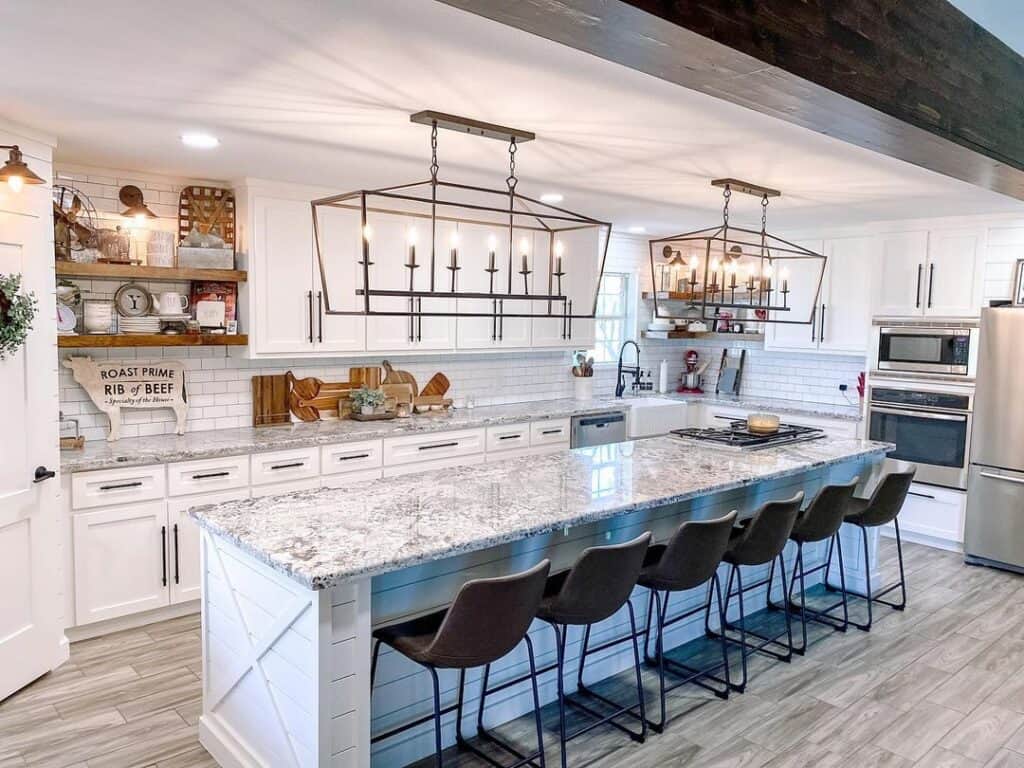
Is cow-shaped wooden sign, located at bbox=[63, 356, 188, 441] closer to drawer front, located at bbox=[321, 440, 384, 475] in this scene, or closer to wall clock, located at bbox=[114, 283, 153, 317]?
wall clock, located at bbox=[114, 283, 153, 317]

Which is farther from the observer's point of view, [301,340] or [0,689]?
[301,340]

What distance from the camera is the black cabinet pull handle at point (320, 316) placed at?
459 centimetres

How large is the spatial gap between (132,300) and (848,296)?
16.8ft

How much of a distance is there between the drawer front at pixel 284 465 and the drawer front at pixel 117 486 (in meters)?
0.49

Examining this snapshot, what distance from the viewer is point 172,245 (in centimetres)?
421

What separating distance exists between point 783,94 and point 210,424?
3.74 metres

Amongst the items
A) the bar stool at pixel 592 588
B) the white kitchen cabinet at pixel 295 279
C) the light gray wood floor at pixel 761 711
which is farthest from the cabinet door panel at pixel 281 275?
the bar stool at pixel 592 588

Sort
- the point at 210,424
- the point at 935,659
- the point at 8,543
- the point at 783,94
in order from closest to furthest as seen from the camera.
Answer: the point at 783,94
the point at 8,543
the point at 935,659
the point at 210,424

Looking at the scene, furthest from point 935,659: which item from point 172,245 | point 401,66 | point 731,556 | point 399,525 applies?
point 172,245

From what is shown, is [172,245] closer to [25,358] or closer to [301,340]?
[301,340]

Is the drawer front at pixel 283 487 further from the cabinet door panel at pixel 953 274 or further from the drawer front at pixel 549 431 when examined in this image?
the cabinet door panel at pixel 953 274

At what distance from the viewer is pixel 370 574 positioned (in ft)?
6.82

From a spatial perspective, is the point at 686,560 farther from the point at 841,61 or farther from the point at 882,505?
the point at 841,61

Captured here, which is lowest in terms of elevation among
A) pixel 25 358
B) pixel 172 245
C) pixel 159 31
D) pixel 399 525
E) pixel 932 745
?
pixel 932 745
